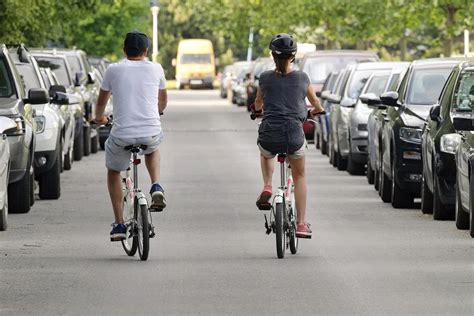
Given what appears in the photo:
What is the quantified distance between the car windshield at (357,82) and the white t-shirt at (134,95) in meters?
14.1

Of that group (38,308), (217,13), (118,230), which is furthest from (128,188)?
(217,13)

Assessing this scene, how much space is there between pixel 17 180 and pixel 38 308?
702 centimetres

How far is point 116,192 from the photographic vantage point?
14117mm

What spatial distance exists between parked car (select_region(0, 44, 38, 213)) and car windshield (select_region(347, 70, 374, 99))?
9461 millimetres

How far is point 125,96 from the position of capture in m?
14.0

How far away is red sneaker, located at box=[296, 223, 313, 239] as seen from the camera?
1416cm

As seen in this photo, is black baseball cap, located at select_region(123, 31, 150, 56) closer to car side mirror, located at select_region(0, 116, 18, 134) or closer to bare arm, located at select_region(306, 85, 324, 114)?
bare arm, located at select_region(306, 85, 324, 114)

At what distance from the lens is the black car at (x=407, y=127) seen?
1915 cm

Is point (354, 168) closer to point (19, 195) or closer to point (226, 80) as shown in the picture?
point (19, 195)

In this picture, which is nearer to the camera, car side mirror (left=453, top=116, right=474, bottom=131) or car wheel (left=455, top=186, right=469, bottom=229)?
car side mirror (left=453, top=116, right=474, bottom=131)

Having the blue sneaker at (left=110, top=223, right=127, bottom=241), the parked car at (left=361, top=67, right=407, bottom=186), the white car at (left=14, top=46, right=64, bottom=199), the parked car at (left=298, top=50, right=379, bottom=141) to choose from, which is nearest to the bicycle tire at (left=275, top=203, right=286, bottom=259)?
the blue sneaker at (left=110, top=223, right=127, bottom=241)

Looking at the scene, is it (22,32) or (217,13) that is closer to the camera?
(22,32)

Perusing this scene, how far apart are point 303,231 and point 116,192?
1.47m

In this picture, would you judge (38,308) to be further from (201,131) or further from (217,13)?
(217,13)
